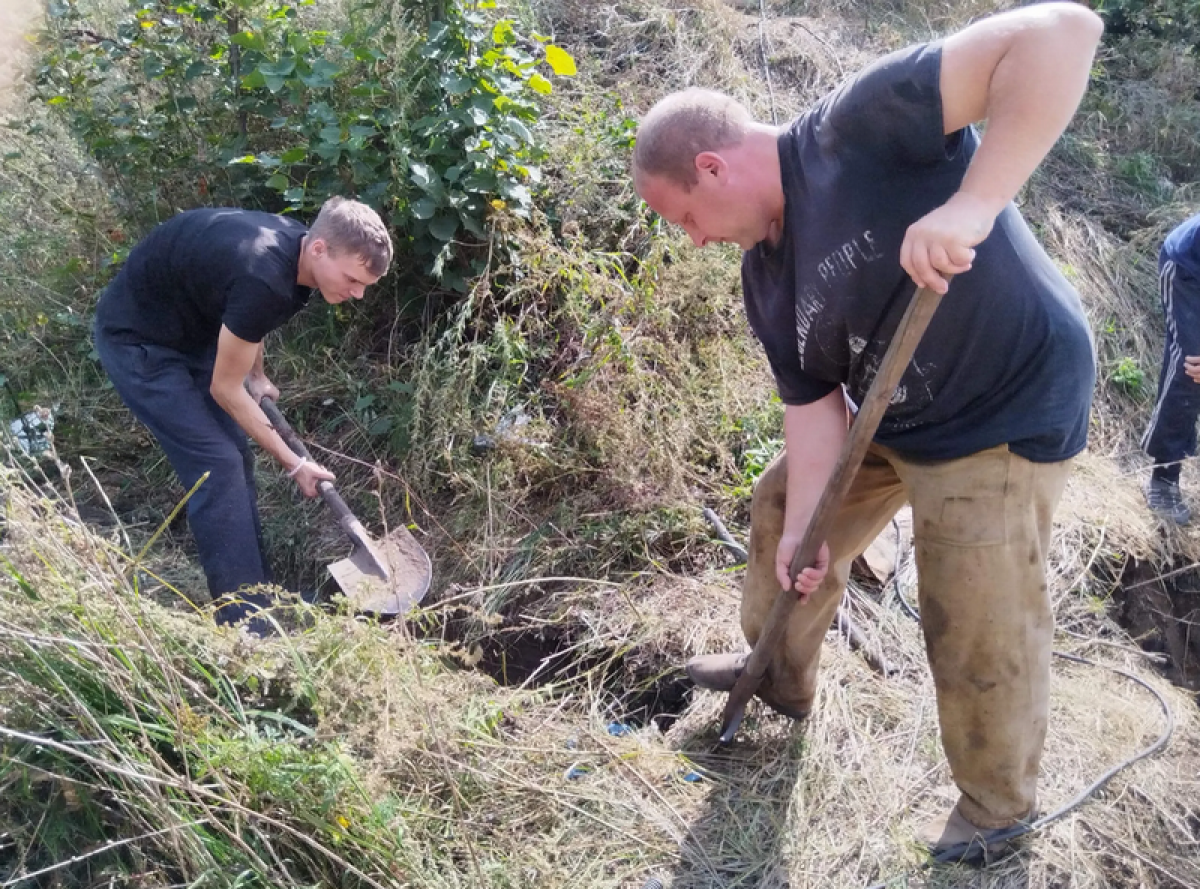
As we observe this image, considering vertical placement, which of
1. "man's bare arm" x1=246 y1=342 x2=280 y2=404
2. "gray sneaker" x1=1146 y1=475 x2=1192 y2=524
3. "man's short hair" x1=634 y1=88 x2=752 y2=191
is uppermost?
"man's short hair" x1=634 y1=88 x2=752 y2=191

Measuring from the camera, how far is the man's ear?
1.92 metres

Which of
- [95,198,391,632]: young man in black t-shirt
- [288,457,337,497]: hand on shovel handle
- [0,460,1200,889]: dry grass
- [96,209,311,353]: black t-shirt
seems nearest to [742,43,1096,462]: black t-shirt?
[0,460,1200,889]: dry grass

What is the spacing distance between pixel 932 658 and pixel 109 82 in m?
5.30

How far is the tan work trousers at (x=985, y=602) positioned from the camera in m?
2.09

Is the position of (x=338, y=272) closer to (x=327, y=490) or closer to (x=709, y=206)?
(x=327, y=490)

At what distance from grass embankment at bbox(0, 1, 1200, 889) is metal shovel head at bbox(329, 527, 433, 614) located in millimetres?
167

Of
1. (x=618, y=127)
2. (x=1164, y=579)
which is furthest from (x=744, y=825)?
(x=618, y=127)

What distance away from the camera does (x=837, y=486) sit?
2166 millimetres

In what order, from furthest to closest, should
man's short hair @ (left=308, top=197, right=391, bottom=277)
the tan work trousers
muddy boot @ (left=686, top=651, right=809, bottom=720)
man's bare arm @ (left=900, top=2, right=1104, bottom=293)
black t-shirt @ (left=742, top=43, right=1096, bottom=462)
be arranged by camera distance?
1. man's short hair @ (left=308, top=197, right=391, bottom=277)
2. muddy boot @ (left=686, top=651, right=809, bottom=720)
3. the tan work trousers
4. black t-shirt @ (left=742, top=43, right=1096, bottom=462)
5. man's bare arm @ (left=900, top=2, right=1104, bottom=293)

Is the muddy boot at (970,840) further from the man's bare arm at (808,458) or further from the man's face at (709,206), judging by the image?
the man's face at (709,206)

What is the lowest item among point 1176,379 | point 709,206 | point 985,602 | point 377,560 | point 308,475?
point 1176,379

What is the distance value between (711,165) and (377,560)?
6.70 ft

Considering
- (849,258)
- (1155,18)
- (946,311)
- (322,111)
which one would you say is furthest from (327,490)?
(1155,18)

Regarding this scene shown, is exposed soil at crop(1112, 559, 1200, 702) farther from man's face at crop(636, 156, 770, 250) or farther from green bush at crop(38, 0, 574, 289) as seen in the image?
green bush at crop(38, 0, 574, 289)
